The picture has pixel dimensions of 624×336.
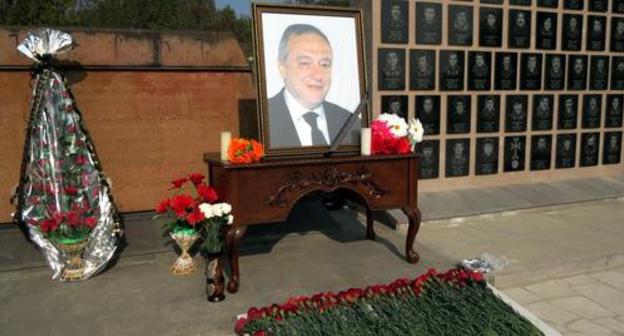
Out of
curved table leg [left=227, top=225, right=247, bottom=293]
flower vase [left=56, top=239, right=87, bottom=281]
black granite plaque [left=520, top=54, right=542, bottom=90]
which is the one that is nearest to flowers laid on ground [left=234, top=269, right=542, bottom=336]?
curved table leg [left=227, top=225, right=247, bottom=293]

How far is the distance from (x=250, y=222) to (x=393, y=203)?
1.03 m

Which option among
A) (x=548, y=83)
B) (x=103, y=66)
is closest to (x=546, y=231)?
(x=548, y=83)

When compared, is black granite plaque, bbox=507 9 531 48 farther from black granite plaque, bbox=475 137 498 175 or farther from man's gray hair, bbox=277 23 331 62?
man's gray hair, bbox=277 23 331 62

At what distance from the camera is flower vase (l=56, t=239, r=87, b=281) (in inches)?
127

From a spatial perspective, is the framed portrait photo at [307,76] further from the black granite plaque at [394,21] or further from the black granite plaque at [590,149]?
the black granite plaque at [590,149]

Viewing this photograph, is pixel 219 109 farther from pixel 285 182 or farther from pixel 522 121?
pixel 522 121

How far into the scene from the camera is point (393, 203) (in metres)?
3.46

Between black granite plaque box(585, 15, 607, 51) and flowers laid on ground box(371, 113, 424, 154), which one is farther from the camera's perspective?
black granite plaque box(585, 15, 607, 51)

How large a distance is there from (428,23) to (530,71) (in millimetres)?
1384

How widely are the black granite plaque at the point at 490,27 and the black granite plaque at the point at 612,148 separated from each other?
6.55 feet

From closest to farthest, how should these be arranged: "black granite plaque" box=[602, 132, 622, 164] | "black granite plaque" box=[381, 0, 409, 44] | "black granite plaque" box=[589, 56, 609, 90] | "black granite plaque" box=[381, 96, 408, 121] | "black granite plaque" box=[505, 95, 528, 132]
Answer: "black granite plaque" box=[381, 0, 409, 44] → "black granite plaque" box=[381, 96, 408, 121] → "black granite plaque" box=[505, 95, 528, 132] → "black granite plaque" box=[589, 56, 609, 90] → "black granite plaque" box=[602, 132, 622, 164]

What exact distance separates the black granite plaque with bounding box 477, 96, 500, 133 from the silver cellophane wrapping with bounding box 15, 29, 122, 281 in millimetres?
3714

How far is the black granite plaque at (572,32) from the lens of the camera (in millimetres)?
5547

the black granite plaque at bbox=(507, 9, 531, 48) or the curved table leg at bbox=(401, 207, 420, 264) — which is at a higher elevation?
the black granite plaque at bbox=(507, 9, 531, 48)
